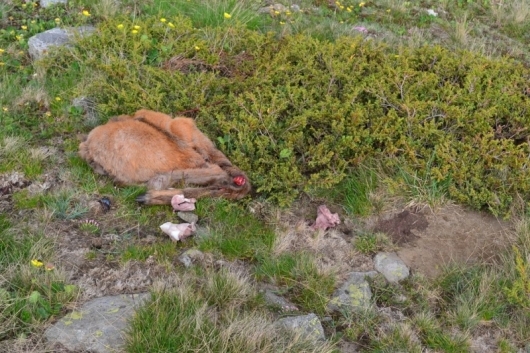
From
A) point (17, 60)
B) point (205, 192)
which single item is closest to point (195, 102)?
point (205, 192)

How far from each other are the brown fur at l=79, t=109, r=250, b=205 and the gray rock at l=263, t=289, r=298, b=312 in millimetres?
1158

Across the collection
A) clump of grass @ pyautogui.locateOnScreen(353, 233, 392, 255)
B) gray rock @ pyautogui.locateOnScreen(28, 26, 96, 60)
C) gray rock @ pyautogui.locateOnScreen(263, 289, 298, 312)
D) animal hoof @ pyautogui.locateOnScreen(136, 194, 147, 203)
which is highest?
gray rock @ pyautogui.locateOnScreen(28, 26, 96, 60)

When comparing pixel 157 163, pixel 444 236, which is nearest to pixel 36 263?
pixel 157 163

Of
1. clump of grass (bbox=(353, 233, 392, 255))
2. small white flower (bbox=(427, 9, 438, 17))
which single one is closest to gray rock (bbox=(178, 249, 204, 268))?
clump of grass (bbox=(353, 233, 392, 255))

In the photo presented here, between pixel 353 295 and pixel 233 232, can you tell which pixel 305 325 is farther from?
pixel 233 232

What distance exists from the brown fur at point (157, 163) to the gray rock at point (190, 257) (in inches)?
24.7

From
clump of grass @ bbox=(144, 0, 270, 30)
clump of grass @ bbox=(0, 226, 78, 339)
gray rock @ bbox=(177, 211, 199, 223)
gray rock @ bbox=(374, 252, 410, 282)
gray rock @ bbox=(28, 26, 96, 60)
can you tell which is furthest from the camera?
clump of grass @ bbox=(144, 0, 270, 30)

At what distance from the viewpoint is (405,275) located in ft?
15.6

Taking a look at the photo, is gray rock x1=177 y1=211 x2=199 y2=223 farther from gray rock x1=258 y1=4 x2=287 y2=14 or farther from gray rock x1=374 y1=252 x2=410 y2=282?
gray rock x1=258 y1=4 x2=287 y2=14

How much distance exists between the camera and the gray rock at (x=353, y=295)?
4.38m

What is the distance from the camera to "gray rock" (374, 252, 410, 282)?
4754 mm

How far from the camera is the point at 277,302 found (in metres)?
4.37

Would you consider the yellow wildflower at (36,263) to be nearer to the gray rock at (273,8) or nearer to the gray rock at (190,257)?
the gray rock at (190,257)

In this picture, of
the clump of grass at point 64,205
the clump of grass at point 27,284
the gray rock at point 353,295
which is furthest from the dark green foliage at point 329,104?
the clump of grass at point 27,284
